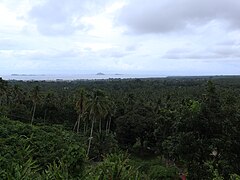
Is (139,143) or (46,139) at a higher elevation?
(46,139)

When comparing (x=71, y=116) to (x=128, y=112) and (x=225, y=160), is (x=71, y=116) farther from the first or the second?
(x=225, y=160)

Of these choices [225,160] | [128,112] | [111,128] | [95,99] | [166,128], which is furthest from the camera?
[111,128]

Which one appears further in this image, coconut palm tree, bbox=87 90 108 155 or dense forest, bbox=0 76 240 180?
coconut palm tree, bbox=87 90 108 155

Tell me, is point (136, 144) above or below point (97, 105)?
below

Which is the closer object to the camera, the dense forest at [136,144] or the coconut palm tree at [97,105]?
the dense forest at [136,144]

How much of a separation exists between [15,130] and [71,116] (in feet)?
89.0

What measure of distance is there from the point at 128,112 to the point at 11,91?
20.5 meters

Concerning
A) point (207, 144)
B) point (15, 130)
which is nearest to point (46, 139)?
point (15, 130)

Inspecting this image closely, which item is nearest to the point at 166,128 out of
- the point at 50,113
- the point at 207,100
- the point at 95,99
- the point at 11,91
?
the point at 95,99

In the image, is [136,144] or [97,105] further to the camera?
[136,144]

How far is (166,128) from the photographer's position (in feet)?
130

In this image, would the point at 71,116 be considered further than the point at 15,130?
Yes

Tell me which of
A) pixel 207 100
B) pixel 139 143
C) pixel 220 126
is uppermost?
pixel 207 100

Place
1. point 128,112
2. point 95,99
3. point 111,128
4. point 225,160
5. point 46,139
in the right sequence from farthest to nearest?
point 111,128 < point 128,112 < point 95,99 < point 46,139 < point 225,160
